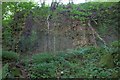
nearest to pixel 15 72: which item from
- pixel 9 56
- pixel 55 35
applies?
pixel 9 56

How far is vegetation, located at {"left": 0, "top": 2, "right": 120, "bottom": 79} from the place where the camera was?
5.68 m

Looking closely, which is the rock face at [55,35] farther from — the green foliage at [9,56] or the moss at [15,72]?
the moss at [15,72]

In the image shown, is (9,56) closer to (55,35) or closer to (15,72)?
(15,72)

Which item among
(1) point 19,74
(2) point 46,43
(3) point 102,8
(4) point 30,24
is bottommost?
(1) point 19,74

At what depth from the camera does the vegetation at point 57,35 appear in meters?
5.68

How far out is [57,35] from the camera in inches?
294

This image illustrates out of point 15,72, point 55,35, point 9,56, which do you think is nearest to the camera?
point 15,72

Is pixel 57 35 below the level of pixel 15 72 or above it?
above

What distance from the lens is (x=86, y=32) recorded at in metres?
7.69

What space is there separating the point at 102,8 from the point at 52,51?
273cm

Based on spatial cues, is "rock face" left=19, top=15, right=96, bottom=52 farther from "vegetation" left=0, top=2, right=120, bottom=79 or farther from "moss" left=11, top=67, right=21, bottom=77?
"moss" left=11, top=67, right=21, bottom=77

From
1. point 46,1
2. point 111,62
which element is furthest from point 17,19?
point 111,62

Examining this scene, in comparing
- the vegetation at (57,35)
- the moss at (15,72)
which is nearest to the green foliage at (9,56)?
the vegetation at (57,35)

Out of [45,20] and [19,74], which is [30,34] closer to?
[45,20]
